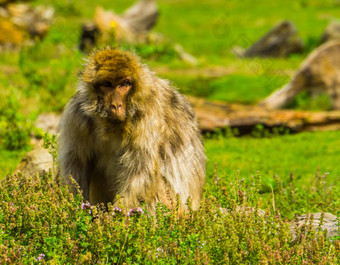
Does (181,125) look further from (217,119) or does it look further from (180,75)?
(180,75)

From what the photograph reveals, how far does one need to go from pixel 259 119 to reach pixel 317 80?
2403mm

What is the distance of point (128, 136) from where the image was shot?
5.00m

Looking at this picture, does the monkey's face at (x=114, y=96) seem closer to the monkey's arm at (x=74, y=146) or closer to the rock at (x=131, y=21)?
the monkey's arm at (x=74, y=146)

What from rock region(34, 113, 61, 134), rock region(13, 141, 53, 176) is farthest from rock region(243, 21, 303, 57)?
rock region(13, 141, 53, 176)

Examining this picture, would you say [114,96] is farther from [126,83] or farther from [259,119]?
[259,119]

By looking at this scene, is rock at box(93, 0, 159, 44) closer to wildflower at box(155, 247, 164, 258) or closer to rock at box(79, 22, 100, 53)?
rock at box(79, 22, 100, 53)

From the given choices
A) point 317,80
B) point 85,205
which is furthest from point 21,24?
point 85,205

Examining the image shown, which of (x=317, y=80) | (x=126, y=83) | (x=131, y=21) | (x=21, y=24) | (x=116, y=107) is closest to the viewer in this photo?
(x=116, y=107)

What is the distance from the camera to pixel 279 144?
9906mm

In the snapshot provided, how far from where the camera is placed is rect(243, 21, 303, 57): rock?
66.9 ft

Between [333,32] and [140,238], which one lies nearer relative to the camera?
[140,238]

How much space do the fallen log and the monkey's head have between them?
5658mm

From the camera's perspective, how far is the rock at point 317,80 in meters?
12.2

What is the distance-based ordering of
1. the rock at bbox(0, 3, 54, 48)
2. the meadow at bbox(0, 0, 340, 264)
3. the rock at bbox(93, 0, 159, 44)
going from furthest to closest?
the rock at bbox(93, 0, 159, 44), the rock at bbox(0, 3, 54, 48), the meadow at bbox(0, 0, 340, 264)
